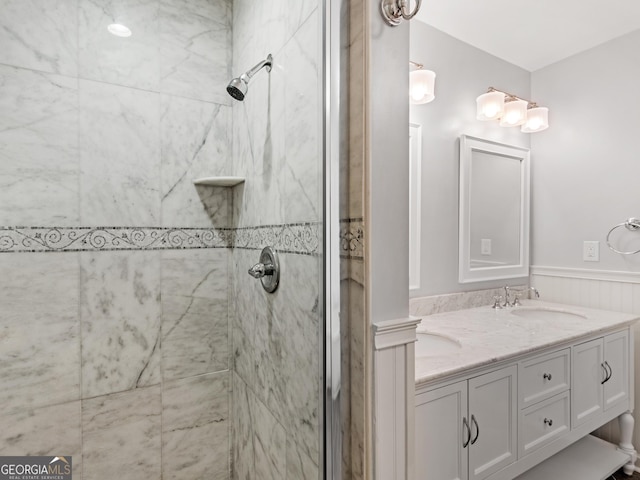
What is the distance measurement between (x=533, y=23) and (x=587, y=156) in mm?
810

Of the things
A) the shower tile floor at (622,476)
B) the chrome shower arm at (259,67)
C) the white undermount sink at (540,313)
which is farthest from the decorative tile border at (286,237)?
the shower tile floor at (622,476)

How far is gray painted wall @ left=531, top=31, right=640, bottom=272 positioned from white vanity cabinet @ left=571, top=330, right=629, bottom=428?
0.49 metres

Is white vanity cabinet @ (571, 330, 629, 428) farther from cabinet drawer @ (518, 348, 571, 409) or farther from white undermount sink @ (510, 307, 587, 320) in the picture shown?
white undermount sink @ (510, 307, 587, 320)

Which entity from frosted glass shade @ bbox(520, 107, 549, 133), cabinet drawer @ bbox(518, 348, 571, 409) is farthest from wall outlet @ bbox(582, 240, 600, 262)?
cabinet drawer @ bbox(518, 348, 571, 409)

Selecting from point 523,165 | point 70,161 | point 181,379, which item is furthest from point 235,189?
point 523,165

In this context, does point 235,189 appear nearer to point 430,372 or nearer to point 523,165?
point 430,372

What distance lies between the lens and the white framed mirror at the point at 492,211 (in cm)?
185

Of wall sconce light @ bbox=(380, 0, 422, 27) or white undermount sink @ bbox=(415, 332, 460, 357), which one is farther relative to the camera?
white undermount sink @ bbox=(415, 332, 460, 357)

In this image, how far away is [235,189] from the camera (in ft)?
4.66

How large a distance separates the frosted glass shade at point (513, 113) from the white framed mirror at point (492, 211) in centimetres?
13

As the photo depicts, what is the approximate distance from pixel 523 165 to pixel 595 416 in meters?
1.42

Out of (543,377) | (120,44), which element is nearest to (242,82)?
(120,44)

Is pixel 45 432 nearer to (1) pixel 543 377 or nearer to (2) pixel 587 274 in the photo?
(1) pixel 543 377

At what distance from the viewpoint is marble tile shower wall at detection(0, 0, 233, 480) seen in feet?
3.60
